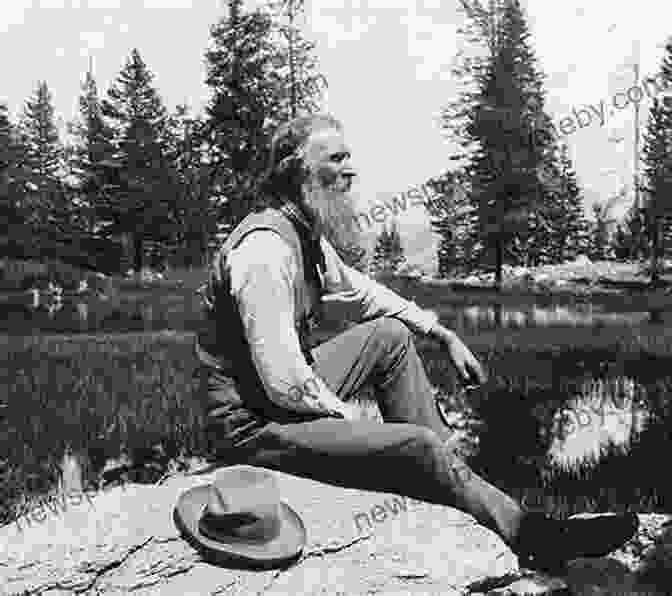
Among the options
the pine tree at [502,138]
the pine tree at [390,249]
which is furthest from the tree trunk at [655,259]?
the pine tree at [390,249]

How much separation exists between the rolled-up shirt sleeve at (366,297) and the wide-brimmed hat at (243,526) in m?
1.06

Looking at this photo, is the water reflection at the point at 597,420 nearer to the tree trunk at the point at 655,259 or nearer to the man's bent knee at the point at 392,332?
the man's bent knee at the point at 392,332

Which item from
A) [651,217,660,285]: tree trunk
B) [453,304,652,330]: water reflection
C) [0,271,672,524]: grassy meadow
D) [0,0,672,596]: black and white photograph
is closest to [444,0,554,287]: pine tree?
[651,217,660,285]: tree trunk

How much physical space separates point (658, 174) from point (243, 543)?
32913mm

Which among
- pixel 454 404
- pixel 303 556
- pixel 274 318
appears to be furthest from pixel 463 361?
pixel 454 404

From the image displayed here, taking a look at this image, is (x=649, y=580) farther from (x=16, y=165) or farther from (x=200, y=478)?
(x=16, y=165)

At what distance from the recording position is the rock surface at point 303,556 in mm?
3326

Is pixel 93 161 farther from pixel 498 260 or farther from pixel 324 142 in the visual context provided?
pixel 324 142

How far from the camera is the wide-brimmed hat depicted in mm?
3213

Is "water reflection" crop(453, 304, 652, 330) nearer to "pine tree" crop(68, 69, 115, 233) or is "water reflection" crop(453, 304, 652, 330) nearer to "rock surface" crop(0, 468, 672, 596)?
"rock surface" crop(0, 468, 672, 596)

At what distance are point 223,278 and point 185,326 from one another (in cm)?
1375

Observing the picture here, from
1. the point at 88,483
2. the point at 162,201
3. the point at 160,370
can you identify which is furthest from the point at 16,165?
the point at 88,483

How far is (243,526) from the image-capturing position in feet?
10.6

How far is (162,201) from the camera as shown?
42688mm
